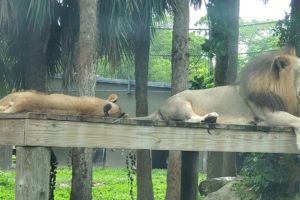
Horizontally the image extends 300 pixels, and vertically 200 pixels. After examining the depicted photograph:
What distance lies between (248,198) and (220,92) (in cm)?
261

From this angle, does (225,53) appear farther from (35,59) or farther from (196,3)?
(35,59)

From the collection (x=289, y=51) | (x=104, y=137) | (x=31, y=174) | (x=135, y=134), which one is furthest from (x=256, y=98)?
(x=31, y=174)

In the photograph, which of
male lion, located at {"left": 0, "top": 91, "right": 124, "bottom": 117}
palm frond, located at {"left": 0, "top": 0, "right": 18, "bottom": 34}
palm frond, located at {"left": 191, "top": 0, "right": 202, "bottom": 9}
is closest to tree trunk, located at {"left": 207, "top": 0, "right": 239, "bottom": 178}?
palm frond, located at {"left": 191, "top": 0, "right": 202, "bottom": 9}

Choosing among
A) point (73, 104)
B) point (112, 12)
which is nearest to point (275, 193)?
point (112, 12)

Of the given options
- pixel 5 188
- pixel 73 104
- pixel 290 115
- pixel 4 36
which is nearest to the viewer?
pixel 73 104

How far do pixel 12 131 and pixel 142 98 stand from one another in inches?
261

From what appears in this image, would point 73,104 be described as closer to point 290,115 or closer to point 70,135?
point 70,135

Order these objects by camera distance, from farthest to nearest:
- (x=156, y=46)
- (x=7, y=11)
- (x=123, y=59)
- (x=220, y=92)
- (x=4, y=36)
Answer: (x=156, y=46) → (x=123, y=59) → (x=4, y=36) → (x=7, y=11) → (x=220, y=92)

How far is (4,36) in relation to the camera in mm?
10164

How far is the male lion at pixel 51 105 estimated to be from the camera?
4.50 metres

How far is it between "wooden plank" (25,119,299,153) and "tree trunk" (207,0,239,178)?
4.65 meters

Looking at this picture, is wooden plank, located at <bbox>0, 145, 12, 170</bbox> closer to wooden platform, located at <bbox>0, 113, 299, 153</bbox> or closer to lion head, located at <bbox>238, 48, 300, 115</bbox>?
lion head, located at <bbox>238, 48, 300, 115</bbox>

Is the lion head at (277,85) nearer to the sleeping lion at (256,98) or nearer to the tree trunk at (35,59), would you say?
the sleeping lion at (256,98)

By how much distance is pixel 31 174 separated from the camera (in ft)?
12.5
